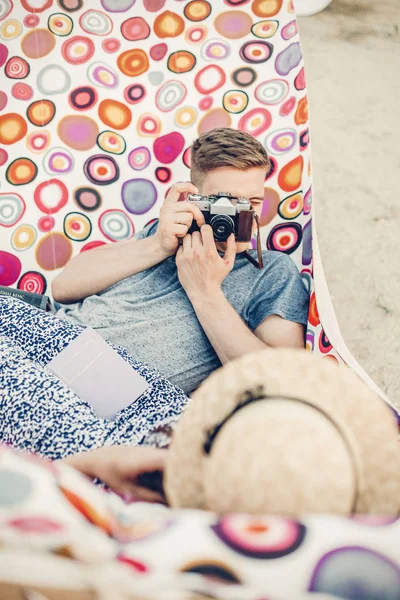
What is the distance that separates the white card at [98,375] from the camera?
2.56 feet

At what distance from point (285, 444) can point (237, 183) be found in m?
0.73

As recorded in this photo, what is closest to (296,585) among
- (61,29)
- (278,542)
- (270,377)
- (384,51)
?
(278,542)

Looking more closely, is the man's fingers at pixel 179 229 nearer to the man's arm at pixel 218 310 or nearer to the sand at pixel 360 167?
the man's arm at pixel 218 310

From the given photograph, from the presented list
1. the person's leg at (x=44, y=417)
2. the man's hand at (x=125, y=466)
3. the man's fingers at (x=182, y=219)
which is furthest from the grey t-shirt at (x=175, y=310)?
the man's hand at (x=125, y=466)

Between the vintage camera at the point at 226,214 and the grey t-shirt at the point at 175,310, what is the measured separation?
101mm

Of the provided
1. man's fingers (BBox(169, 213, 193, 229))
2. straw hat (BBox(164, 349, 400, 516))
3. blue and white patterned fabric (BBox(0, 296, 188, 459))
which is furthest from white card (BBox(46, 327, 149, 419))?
straw hat (BBox(164, 349, 400, 516))

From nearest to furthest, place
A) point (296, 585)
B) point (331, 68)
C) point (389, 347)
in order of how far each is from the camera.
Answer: point (296, 585)
point (389, 347)
point (331, 68)

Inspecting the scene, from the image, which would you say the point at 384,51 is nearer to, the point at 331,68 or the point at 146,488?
the point at 331,68

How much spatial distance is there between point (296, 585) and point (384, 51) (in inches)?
103

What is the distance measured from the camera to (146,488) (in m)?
0.50

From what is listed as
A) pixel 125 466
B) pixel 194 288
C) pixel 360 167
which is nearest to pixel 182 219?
pixel 194 288

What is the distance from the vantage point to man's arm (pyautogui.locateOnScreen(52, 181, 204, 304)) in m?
0.96

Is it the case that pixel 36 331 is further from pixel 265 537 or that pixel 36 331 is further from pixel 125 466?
pixel 265 537

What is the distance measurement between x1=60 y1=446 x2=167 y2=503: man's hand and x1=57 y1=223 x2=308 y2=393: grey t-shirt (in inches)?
14.3
